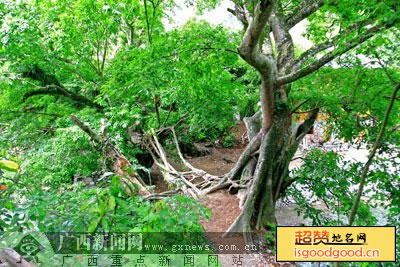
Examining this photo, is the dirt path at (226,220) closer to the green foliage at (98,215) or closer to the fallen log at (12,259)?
the green foliage at (98,215)

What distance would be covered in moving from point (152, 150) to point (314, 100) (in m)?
4.79

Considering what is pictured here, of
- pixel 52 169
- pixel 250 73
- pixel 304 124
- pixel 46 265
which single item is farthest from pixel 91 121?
pixel 46 265

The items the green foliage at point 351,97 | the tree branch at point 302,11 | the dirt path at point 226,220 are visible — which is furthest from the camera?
the tree branch at point 302,11

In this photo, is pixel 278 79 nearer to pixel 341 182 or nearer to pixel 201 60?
pixel 201 60

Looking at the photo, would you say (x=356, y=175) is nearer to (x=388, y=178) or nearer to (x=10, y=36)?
(x=388, y=178)

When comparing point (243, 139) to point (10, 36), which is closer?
point (10, 36)

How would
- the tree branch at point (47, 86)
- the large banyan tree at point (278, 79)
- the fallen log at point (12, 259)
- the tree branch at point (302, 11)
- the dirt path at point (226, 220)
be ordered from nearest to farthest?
1. the fallen log at point (12, 259)
2. the large banyan tree at point (278, 79)
3. the dirt path at point (226, 220)
4. the tree branch at point (302, 11)
5. the tree branch at point (47, 86)

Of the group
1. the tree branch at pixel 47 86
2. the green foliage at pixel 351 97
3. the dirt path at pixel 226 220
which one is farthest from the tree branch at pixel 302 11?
the tree branch at pixel 47 86

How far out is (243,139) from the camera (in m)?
12.3

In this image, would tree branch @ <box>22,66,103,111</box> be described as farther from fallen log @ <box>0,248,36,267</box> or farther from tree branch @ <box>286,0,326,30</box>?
fallen log @ <box>0,248,36,267</box>

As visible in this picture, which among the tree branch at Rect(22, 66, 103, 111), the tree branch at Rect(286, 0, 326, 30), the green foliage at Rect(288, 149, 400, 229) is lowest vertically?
the green foliage at Rect(288, 149, 400, 229)

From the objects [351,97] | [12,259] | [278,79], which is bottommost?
[12,259]

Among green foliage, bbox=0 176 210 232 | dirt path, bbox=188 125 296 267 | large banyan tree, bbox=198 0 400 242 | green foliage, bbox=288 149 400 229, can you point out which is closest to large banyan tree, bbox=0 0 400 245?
large banyan tree, bbox=198 0 400 242

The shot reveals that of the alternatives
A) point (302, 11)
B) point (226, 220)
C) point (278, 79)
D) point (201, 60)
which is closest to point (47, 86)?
point (201, 60)
